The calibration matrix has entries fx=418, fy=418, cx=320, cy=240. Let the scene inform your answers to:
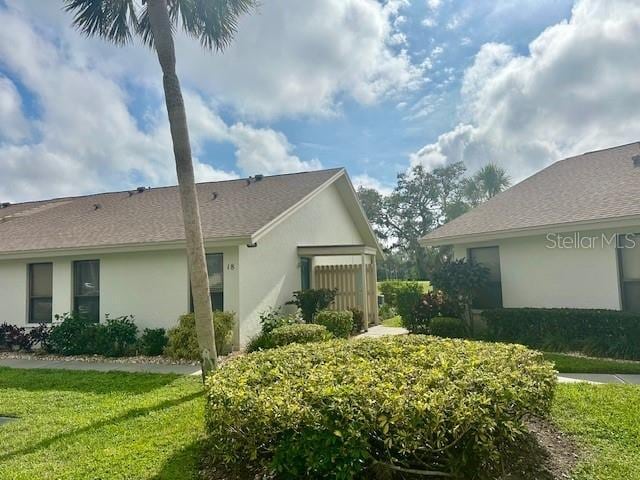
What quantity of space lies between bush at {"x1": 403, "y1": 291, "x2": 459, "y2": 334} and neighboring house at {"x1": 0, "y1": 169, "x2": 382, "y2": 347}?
1.89 meters

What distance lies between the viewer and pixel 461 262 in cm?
1146

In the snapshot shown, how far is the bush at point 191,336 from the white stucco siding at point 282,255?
2.03 feet

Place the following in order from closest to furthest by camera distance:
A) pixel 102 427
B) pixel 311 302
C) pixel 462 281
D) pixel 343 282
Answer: pixel 102 427
pixel 462 281
pixel 311 302
pixel 343 282

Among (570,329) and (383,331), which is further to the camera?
(383,331)

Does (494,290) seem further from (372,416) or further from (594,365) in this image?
(372,416)

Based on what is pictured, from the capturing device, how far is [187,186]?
6.82m

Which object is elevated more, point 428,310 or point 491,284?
point 491,284

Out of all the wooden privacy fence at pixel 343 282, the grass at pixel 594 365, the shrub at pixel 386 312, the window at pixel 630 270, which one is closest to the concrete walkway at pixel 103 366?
the wooden privacy fence at pixel 343 282

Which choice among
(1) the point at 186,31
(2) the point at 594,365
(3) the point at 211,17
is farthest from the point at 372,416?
(1) the point at 186,31

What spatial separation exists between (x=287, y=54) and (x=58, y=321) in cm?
971

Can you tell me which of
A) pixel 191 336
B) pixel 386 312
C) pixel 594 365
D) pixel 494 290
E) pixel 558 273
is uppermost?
pixel 558 273

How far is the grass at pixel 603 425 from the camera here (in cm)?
377

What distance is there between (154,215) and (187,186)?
714cm

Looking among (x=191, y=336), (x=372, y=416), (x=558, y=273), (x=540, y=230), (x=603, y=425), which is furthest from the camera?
(x=558, y=273)
